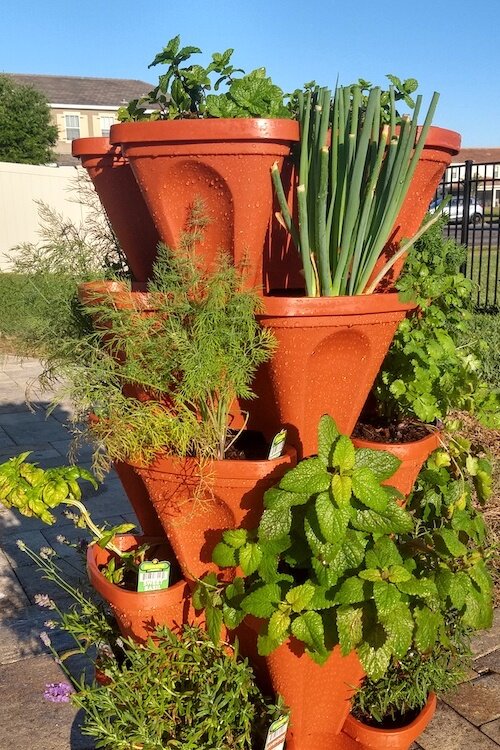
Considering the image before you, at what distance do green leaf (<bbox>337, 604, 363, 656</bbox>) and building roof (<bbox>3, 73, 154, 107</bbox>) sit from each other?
29.4 metres

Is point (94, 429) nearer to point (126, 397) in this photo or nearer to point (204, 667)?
point (126, 397)

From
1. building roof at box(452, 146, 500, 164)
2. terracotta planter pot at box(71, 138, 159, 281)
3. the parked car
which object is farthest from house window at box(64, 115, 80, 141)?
terracotta planter pot at box(71, 138, 159, 281)

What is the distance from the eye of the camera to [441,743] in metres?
2.02

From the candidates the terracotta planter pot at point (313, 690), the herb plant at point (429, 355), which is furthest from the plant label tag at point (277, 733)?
the herb plant at point (429, 355)

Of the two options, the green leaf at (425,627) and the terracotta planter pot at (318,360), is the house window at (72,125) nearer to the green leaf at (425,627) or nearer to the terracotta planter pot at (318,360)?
the terracotta planter pot at (318,360)

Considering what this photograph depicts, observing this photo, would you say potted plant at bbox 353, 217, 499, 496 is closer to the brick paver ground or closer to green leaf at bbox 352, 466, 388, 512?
green leaf at bbox 352, 466, 388, 512

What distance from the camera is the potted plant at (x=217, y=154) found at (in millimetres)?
1522

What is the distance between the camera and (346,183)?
1607 mm

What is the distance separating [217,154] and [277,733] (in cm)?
130

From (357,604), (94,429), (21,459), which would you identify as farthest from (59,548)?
(357,604)

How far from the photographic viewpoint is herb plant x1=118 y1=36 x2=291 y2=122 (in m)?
1.62

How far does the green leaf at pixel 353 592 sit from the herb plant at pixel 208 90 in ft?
3.40

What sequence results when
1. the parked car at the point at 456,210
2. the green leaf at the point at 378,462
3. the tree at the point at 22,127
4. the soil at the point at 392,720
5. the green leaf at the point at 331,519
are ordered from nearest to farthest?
the green leaf at the point at 331,519, the green leaf at the point at 378,462, the soil at the point at 392,720, the parked car at the point at 456,210, the tree at the point at 22,127

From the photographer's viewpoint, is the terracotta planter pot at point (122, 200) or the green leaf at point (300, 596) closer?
the green leaf at point (300, 596)
